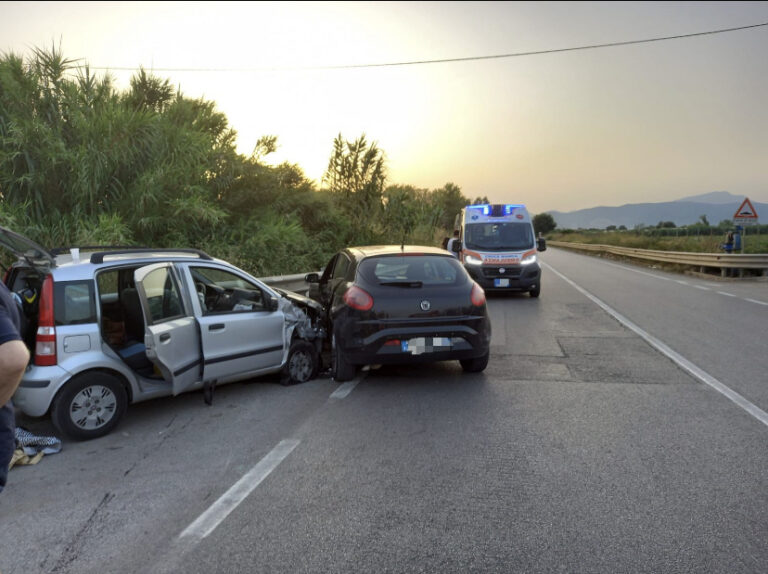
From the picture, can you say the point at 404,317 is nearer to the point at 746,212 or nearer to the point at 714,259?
the point at 714,259

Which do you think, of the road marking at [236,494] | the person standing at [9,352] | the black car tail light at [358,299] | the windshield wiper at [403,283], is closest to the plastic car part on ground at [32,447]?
the road marking at [236,494]

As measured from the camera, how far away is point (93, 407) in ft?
16.3

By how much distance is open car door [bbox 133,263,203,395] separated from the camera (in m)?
4.93

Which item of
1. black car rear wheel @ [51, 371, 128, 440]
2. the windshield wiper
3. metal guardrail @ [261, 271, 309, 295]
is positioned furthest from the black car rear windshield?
metal guardrail @ [261, 271, 309, 295]

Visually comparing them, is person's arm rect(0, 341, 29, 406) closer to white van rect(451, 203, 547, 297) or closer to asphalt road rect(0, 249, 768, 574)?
asphalt road rect(0, 249, 768, 574)

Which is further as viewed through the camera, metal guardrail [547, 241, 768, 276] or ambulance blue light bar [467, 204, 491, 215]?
metal guardrail [547, 241, 768, 276]

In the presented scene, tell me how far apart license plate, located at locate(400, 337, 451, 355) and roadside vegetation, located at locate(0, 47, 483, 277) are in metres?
6.17

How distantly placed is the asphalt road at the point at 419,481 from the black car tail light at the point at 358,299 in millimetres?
903

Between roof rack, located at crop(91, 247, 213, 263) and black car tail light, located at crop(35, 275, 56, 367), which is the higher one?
roof rack, located at crop(91, 247, 213, 263)

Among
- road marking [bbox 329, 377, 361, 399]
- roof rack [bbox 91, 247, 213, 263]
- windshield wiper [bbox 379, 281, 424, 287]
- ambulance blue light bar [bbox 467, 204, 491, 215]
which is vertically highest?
ambulance blue light bar [bbox 467, 204, 491, 215]

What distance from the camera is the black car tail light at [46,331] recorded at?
15.5ft

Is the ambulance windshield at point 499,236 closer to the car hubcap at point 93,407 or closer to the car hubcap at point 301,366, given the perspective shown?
the car hubcap at point 301,366

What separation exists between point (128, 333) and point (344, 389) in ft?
7.60

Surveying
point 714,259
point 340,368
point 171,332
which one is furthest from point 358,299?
point 714,259
